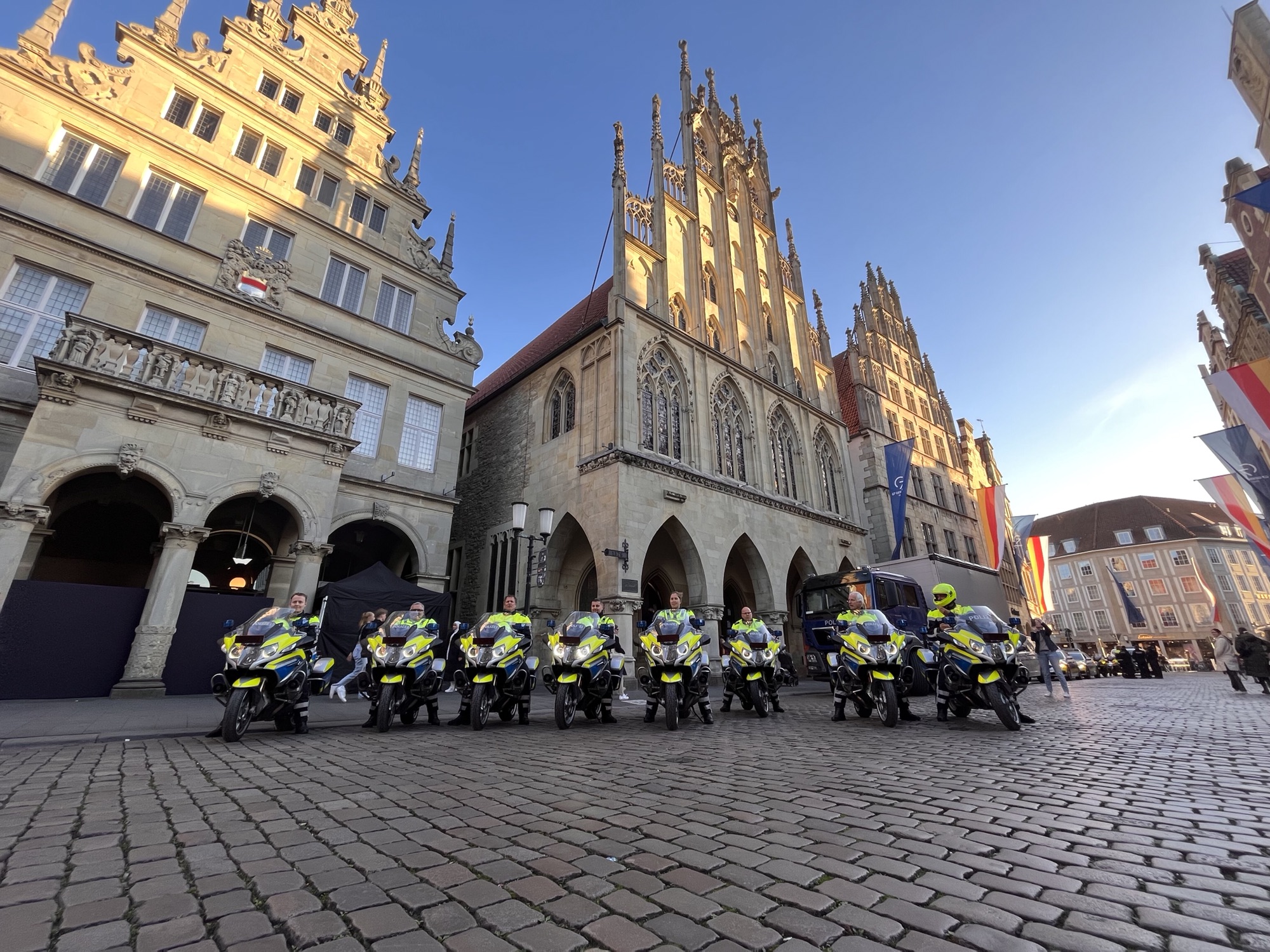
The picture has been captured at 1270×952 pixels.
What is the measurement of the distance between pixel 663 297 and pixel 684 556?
30.3 ft

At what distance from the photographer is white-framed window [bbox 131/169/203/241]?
1330cm

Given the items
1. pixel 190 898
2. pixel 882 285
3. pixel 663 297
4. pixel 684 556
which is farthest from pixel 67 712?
pixel 882 285

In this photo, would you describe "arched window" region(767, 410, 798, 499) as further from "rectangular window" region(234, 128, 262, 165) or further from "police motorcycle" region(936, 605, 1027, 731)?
"rectangular window" region(234, 128, 262, 165)

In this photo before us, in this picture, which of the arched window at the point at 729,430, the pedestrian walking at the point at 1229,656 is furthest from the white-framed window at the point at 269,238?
the pedestrian walking at the point at 1229,656

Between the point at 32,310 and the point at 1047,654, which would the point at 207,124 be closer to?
the point at 32,310

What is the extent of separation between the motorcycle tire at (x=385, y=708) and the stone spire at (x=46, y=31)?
17.6 metres

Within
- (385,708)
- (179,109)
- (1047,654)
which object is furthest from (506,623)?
(179,109)

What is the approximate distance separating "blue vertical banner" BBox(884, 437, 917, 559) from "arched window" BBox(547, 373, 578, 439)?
1528 cm

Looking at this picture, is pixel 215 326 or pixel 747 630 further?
pixel 215 326

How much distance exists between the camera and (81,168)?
12742mm

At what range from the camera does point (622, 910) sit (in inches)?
75.8

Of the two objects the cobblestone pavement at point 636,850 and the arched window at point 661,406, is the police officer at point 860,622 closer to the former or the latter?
the cobblestone pavement at point 636,850

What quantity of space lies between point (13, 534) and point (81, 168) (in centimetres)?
955

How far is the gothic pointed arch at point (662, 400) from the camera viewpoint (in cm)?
1720
